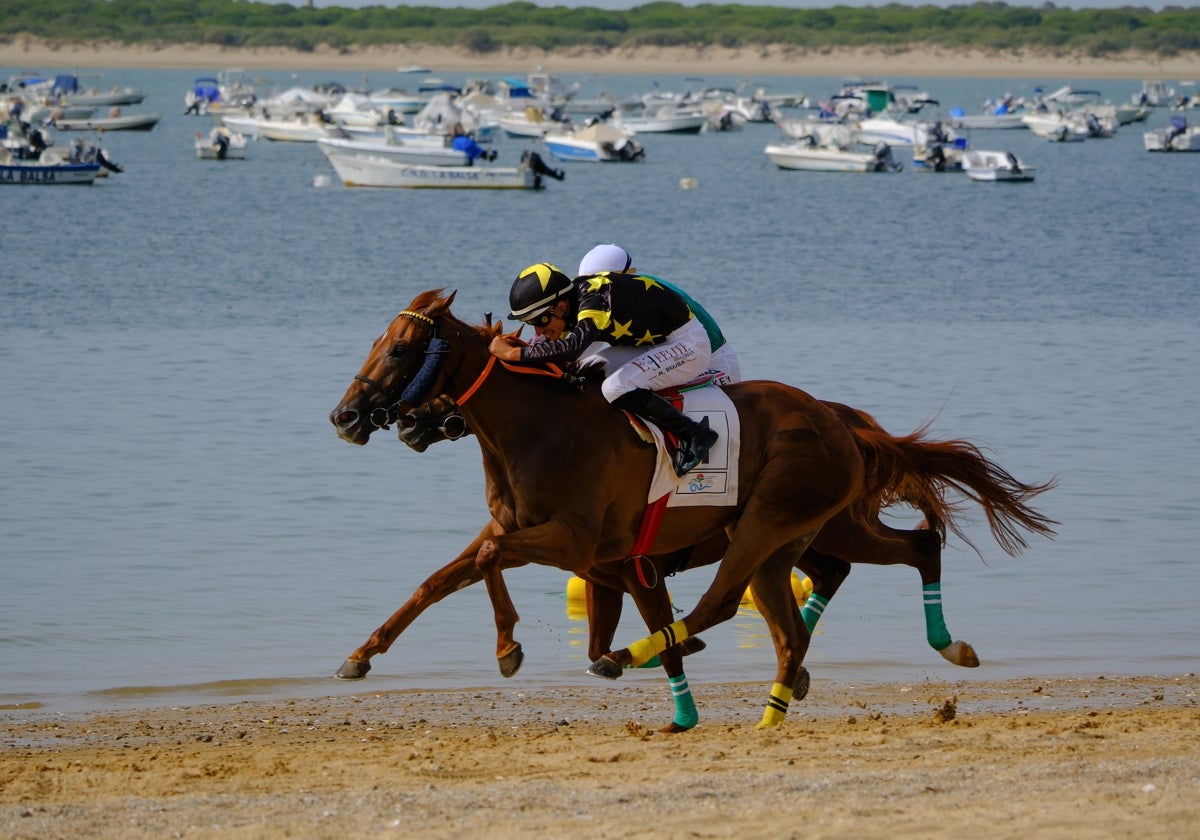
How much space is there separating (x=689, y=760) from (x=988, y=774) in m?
1.33

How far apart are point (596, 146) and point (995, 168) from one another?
17.5m

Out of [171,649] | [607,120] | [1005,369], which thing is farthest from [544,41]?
[171,649]

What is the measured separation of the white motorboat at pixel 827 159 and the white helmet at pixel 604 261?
61.2 meters

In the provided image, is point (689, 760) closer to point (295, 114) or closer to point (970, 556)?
point (970, 556)

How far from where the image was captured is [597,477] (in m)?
8.46

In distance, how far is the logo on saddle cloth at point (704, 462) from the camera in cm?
866

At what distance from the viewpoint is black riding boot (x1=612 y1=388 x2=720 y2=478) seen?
8.59 meters

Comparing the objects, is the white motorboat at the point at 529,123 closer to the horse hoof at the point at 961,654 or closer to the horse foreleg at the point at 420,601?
the horse hoof at the point at 961,654

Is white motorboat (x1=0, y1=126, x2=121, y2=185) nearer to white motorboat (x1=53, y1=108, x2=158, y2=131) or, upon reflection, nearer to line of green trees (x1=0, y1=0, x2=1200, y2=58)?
white motorboat (x1=53, y1=108, x2=158, y2=131)

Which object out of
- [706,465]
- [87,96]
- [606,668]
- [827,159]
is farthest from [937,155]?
[606,668]

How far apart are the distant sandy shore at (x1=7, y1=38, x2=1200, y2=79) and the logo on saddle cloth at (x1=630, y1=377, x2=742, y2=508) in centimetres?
15908

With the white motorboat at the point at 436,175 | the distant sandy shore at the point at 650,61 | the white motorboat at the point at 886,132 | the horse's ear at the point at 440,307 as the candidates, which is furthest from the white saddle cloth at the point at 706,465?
the distant sandy shore at the point at 650,61

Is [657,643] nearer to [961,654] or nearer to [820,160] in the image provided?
[961,654]

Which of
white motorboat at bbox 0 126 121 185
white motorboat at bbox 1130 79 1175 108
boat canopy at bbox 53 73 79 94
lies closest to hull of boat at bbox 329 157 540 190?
white motorboat at bbox 0 126 121 185
